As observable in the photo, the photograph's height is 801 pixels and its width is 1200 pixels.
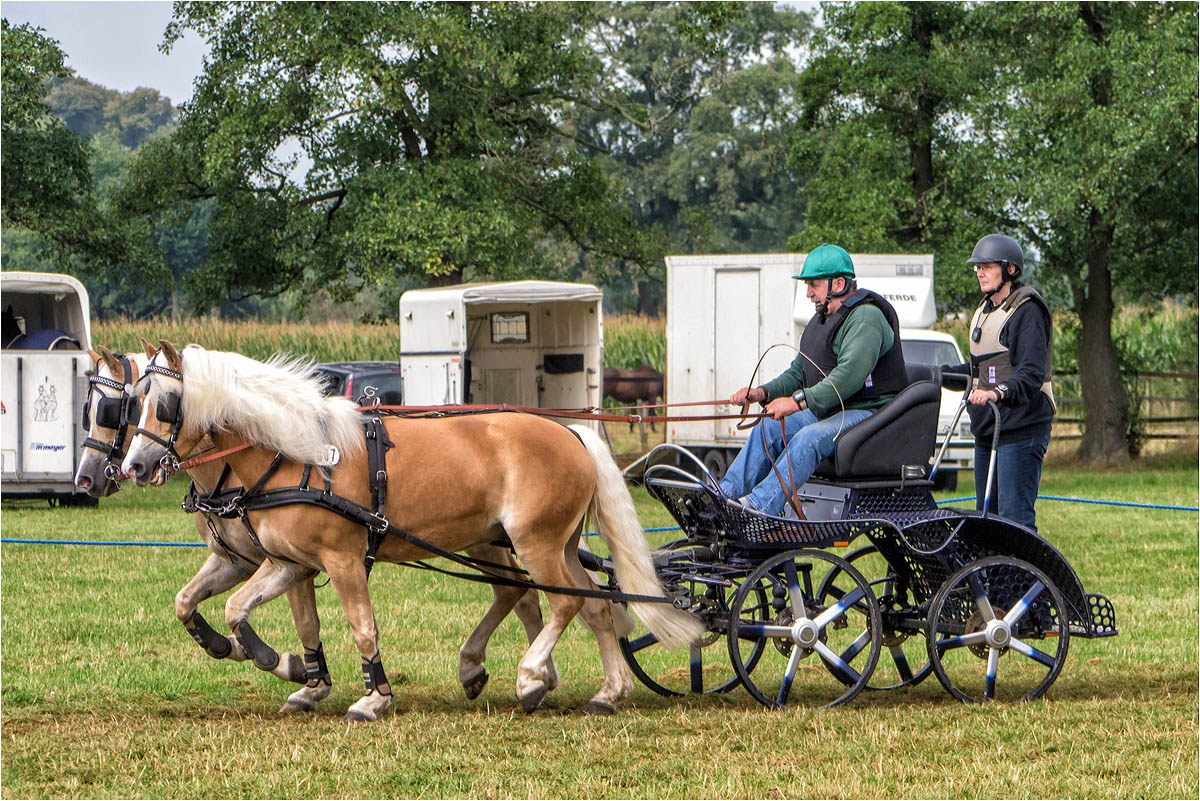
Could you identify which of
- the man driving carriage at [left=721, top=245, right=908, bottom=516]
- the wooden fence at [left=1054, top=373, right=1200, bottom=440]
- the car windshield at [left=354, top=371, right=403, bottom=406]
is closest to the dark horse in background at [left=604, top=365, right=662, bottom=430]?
the wooden fence at [left=1054, top=373, right=1200, bottom=440]

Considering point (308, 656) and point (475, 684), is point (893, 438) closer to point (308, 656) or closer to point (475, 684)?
point (475, 684)

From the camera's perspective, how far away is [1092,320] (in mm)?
21547

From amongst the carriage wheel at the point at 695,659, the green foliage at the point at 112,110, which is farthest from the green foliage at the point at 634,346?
the green foliage at the point at 112,110

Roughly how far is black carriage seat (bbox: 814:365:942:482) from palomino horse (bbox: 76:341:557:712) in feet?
5.54

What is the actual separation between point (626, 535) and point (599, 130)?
157 ft

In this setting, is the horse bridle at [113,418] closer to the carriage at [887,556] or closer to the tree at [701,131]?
the carriage at [887,556]

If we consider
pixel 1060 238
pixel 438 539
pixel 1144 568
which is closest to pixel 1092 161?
pixel 1060 238

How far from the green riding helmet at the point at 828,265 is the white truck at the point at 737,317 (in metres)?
10.5

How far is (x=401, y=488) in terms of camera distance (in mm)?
6328

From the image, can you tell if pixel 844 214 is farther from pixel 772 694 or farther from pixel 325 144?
pixel 772 694

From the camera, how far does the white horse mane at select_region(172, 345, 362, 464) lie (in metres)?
6.07

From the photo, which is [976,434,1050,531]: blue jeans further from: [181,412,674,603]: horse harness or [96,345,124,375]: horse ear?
[96,345,124,375]: horse ear

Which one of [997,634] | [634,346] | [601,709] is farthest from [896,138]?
[601,709]

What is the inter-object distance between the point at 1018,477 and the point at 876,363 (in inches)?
41.2
